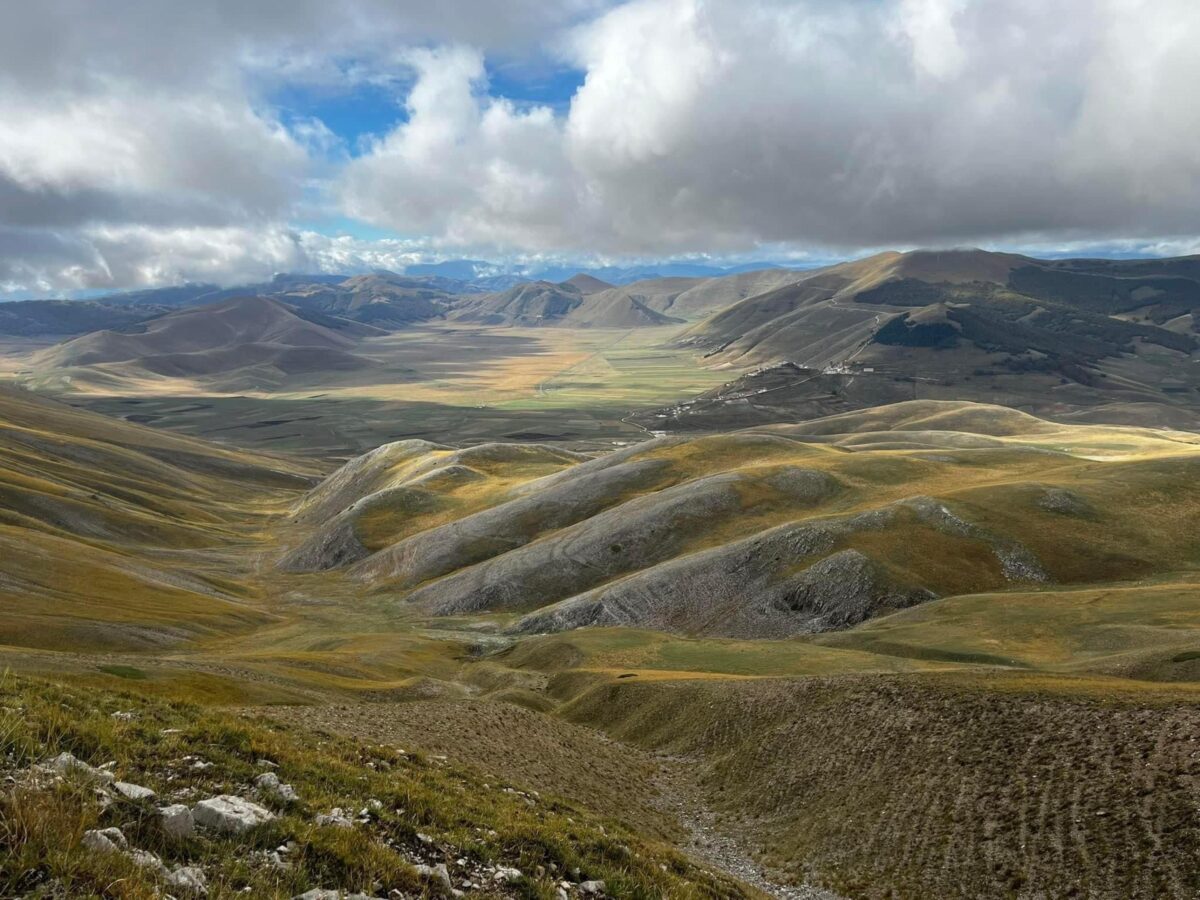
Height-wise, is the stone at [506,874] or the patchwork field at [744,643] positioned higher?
the stone at [506,874]

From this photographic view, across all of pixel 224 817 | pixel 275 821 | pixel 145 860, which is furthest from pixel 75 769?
pixel 145 860

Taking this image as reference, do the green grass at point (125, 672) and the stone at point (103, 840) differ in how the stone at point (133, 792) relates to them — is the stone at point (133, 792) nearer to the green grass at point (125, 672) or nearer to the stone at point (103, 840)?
the stone at point (103, 840)

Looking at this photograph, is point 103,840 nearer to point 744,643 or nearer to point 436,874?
point 436,874

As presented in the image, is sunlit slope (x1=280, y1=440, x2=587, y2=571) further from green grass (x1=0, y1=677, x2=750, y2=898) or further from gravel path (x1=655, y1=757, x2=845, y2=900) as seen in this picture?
green grass (x1=0, y1=677, x2=750, y2=898)

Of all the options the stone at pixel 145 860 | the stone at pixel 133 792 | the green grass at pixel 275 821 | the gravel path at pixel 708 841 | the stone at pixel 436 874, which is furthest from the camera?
the gravel path at pixel 708 841

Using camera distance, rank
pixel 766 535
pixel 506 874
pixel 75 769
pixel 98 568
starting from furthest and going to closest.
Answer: pixel 98 568
pixel 766 535
pixel 506 874
pixel 75 769

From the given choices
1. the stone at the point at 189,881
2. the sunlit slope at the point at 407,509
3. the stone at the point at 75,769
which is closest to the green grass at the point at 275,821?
the stone at the point at 189,881
